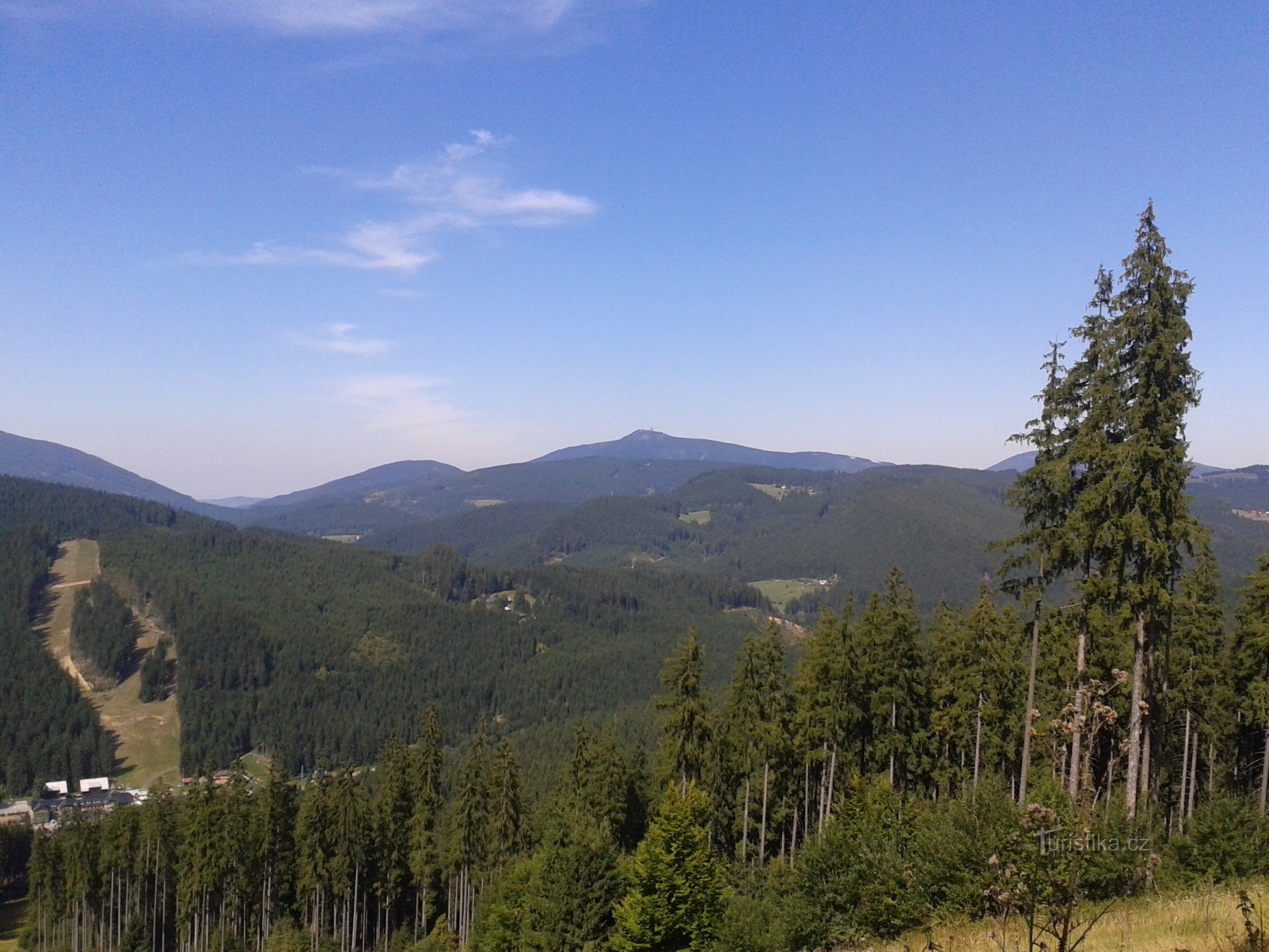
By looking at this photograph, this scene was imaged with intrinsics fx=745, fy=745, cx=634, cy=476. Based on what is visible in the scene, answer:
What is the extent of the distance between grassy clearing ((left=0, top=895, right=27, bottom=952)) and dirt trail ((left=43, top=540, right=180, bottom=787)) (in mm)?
43967

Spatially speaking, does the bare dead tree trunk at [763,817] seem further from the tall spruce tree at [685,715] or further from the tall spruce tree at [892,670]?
the tall spruce tree at [892,670]

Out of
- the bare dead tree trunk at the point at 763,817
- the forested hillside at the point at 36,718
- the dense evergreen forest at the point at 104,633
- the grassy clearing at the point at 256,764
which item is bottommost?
the grassy clearing at the point at 256,764

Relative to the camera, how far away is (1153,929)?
11156 millimetres

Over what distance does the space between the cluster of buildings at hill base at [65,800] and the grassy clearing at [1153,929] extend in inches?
4482

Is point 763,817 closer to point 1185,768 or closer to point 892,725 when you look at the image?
point 892,725

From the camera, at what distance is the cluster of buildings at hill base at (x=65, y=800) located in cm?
10025

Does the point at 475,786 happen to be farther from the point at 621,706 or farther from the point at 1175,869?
the point at 621,706

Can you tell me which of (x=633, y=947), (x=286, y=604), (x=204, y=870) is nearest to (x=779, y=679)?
(x=633, y=947)

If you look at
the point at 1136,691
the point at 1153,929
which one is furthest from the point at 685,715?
the point at 1153,929

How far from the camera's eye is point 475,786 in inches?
1796

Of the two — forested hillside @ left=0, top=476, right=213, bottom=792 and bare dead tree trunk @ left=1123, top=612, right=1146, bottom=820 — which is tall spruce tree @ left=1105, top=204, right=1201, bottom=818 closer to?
bare dead tree trunk @ left=1123, top=612, right=1146, bottom=820

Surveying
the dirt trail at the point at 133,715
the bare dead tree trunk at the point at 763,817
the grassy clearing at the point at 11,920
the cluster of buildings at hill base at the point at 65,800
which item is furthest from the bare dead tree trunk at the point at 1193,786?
the dirt trail at the point at 133,715

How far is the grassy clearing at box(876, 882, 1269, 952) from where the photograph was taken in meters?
9.97
